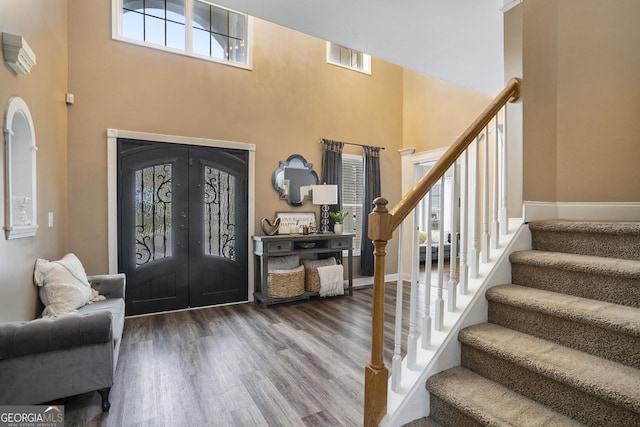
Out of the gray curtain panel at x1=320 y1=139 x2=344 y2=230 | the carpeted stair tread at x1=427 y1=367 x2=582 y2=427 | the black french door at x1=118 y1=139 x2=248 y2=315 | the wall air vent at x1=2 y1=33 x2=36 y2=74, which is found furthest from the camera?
the gray curtain panel at x1=320 y1=139 x2=344 y2=230

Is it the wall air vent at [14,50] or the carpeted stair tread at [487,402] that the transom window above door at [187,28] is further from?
the carpeted stair tread at [487,402]

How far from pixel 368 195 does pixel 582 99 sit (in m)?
3.23

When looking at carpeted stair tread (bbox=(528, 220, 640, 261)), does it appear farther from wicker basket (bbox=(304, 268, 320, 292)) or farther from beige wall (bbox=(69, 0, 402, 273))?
Result: beige wall (bbox=(69, 0, 402, 273))

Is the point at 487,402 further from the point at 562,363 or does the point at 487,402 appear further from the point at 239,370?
the point at 239,370

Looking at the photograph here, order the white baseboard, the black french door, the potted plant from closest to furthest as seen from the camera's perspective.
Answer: the white baseboard < the black french door < the potted plant

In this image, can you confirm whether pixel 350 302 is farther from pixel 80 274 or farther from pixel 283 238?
pixel 80 274

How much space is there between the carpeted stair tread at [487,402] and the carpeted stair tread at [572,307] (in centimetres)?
41

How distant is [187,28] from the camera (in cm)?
412

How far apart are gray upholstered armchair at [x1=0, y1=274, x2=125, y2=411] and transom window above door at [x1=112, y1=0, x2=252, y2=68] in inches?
135

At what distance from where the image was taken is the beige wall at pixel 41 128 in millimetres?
1974

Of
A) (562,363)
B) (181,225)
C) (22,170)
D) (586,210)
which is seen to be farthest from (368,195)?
(22,170)

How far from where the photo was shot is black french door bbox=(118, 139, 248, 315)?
379 cm

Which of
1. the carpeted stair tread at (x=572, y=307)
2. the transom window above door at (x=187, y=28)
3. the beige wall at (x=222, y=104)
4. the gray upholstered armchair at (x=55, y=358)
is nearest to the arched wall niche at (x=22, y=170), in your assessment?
the gray upholstered armchair at (x=55, y=358)

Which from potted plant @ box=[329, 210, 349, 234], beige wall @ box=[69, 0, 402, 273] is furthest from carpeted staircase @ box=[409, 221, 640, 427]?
beige wall @ box=[69, 0, 402, 273]
